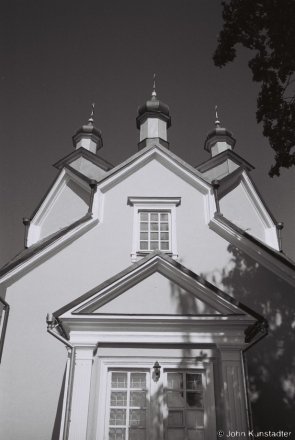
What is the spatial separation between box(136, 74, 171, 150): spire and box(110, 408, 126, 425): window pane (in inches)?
453

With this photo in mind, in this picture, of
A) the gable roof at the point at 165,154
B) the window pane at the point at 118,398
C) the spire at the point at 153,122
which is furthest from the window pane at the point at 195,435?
the spire at the point at 153,122

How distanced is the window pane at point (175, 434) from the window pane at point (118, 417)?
0.90 meters

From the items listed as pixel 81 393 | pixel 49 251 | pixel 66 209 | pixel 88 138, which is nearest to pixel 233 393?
pixel 81 393

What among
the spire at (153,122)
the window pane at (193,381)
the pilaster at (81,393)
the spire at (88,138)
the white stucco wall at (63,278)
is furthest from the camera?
the spire at (88,138)

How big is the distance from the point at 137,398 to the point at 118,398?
0.38 meters

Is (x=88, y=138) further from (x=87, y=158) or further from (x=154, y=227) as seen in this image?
(x=154, y=227)

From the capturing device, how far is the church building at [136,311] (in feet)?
25.8

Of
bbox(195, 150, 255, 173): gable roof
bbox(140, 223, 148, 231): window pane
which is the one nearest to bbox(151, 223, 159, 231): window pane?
bbox(140, 223, 148, 231): window pane

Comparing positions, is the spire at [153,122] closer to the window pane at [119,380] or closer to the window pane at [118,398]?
the window pane at [119,380]

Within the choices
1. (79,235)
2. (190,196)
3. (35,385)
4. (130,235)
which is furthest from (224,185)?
(35,385)

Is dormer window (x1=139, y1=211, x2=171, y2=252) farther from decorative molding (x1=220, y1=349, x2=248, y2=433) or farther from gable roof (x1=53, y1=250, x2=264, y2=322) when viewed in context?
decorative molding (x1=220, y1=349, x2=248, y2=433)

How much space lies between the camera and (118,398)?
8039 mm

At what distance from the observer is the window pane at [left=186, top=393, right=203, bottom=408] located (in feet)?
26.0

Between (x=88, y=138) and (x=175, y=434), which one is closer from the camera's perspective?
(x=175, y=434)
